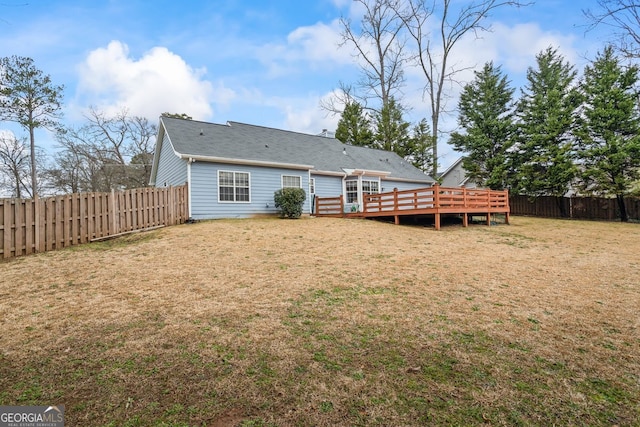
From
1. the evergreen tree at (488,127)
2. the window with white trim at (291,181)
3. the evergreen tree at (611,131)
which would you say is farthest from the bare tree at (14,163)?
the evergreen tree at (611,131)

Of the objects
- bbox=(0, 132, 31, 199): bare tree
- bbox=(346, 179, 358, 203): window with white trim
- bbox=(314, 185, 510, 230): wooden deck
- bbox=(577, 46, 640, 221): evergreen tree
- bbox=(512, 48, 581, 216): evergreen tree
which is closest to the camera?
bbox=(314, 185, 510, 230): wooden deck

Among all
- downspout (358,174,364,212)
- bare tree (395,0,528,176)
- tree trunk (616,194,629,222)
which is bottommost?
tree trunk (616,194,629,222)

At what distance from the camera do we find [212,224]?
38.1 ft

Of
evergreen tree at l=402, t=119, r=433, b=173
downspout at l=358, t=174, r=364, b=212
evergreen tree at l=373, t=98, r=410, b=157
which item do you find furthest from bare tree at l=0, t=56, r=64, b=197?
evergreen tree at l=402, t=119, r=433, b=173

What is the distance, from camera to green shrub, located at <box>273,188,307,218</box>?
14.0m

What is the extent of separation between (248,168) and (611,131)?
866 inches

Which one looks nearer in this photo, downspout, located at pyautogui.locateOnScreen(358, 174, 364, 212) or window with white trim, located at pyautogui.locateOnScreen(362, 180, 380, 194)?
downspout, located at pyautogui.locateOnScreen(358, 174, 364, 212)

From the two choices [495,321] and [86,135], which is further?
[86,135]

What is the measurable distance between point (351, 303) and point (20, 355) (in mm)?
3818

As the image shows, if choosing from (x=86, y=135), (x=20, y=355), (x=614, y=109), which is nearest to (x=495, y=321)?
(x=20, y=355)

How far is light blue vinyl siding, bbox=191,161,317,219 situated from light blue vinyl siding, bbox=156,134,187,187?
2.71 ft

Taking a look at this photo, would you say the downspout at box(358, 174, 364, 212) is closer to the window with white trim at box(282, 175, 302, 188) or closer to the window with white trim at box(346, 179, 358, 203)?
the window with white trim at box(346, 179, 358, 203)

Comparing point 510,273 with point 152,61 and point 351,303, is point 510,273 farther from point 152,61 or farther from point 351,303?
point 152,61

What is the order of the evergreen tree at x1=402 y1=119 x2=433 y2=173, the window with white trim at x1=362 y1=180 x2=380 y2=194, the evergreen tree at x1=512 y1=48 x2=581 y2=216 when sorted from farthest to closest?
the evergreen tree at x1=402 y1=119 x2=433 y2=173 → the evergreen tree at x1=512 y1=48 x2=581 y2=216 → the window with white trim at x1=362 y1=180 x2=380 y2=194
